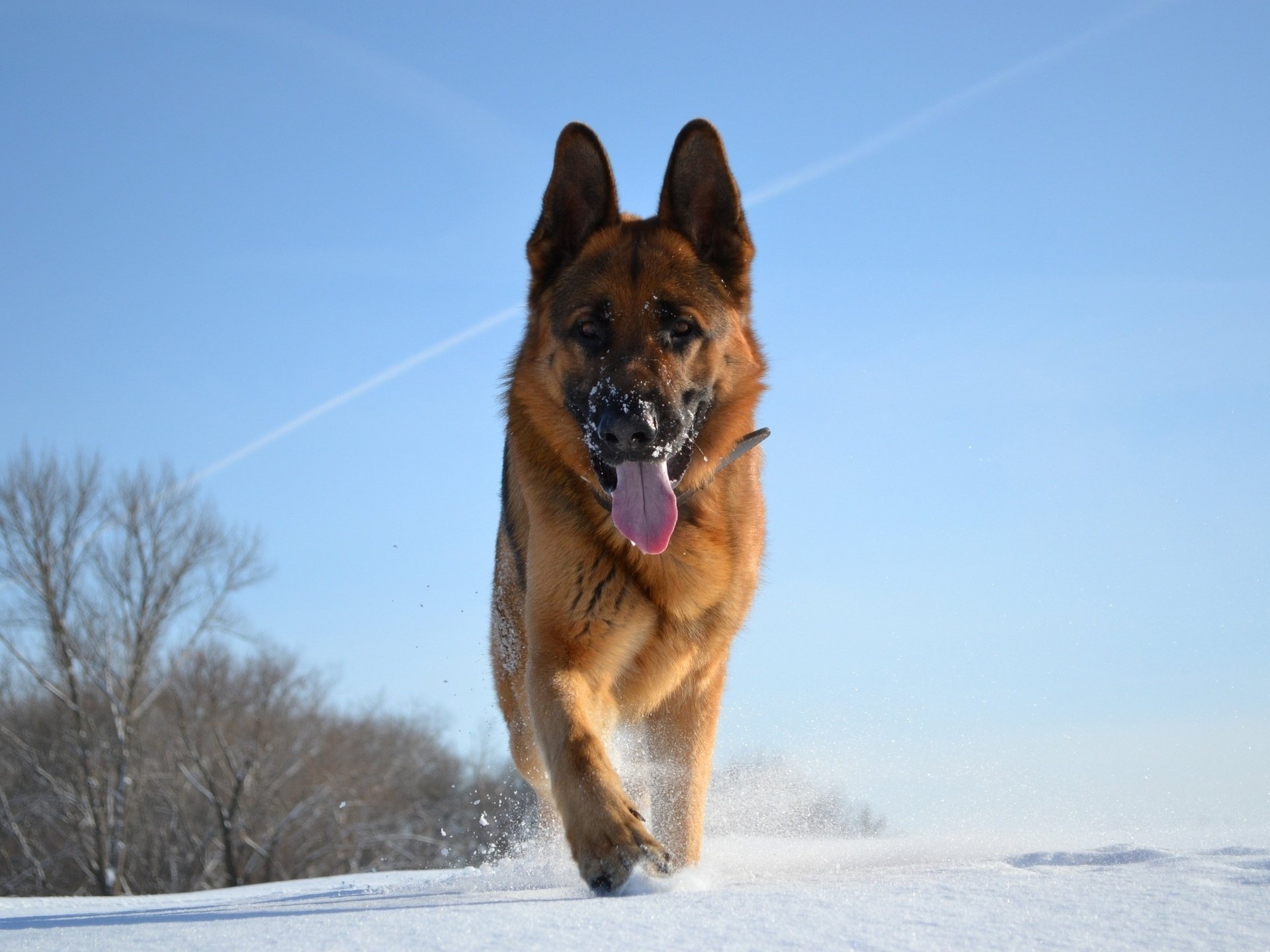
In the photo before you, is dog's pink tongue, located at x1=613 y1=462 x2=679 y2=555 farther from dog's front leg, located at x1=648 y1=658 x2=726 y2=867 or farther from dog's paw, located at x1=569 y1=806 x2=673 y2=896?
dog's paw, located at x1=569 y1=806 x2=673 y2=896

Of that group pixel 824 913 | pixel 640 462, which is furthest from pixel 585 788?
pixel 640 462

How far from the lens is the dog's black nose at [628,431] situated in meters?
3.44

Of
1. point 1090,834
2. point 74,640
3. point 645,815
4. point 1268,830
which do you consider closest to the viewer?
point 1268,830

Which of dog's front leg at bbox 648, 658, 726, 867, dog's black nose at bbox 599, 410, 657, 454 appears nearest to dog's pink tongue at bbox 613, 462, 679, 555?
dog's black nose at bbox 599, 410, 657, 454

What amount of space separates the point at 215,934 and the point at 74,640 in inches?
1168

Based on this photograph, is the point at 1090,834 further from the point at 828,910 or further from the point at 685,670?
the point at 828,910

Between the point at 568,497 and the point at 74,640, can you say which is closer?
the point at 568,497

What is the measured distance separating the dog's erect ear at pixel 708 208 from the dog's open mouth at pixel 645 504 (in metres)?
1.17

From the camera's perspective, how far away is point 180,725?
31.1 metres

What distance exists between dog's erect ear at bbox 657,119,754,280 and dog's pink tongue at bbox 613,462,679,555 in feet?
3.86

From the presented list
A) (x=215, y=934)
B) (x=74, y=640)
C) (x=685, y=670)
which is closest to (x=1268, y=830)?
(x=685, y=670)

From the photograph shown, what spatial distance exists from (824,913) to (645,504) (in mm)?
1772

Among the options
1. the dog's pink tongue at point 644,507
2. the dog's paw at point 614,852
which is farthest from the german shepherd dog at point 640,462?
the dog's paw at point 614,852

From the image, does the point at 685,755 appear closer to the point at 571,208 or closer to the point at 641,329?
the point at 641,329
